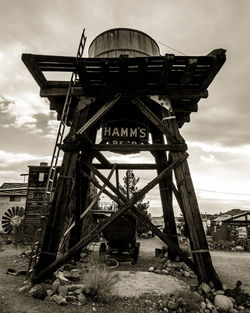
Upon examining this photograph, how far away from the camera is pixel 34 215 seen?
2280 centimetres

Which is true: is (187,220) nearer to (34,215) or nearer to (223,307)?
(223,307)

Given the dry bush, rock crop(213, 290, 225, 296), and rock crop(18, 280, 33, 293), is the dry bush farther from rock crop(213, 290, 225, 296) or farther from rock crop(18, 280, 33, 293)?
rock crop(18, 280, 33, 293)

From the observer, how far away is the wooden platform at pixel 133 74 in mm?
5770

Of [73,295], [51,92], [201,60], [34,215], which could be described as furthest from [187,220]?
[34,215]

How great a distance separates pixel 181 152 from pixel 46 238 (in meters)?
3.53

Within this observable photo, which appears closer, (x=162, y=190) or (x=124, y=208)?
(x=124, y=208)

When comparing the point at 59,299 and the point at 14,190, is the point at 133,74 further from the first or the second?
the point at 14,190

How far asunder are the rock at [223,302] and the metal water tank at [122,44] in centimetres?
599

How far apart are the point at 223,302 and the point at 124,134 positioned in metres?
→ 4.41

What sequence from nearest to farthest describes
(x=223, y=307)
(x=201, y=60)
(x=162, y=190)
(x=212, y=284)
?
(x=223, y=307)
(x=212, y=284)
(x=201, y=60)
(x=162, y=190)

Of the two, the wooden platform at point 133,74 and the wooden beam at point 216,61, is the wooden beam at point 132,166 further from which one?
the wooden beam at point 216,61

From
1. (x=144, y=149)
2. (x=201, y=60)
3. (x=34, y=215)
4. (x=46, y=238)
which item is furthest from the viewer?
(x=34, y=215)

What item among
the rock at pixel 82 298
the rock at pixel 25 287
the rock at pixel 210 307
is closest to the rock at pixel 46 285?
the rock at pixel 25 287

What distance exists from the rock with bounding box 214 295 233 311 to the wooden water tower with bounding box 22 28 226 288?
644 mm
